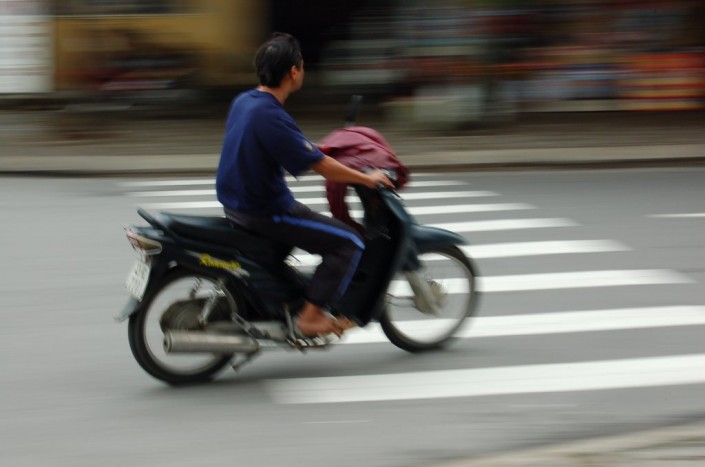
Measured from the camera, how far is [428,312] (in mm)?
6453

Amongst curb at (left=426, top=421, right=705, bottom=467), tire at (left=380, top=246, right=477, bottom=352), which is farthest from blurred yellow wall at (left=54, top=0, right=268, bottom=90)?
curb at (left=426, top=421, right=705, bottom=467)

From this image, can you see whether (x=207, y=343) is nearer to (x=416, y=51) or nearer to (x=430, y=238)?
(x=430, y=238)

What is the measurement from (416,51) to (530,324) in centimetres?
1113

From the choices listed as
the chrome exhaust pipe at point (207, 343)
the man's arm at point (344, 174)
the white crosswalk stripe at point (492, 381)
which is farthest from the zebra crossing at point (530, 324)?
the man's arm at point (344, 174)

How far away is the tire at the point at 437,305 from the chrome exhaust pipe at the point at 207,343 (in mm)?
908

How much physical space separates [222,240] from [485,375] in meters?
1.63

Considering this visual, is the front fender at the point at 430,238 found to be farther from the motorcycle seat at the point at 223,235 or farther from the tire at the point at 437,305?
the motorcycle seat at the point at 223,235

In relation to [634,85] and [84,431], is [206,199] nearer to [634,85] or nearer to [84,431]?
[84,431]

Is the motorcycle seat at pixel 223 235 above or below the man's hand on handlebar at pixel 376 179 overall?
below

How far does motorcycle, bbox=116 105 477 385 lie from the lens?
18.5 feet

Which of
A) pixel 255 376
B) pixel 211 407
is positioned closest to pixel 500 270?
pixel 255 376

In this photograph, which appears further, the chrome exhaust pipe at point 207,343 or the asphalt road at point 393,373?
the chrome exhaust pipe at point 207,343

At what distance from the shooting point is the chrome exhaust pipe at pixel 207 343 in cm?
570

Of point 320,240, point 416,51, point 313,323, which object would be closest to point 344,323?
point 313,323
